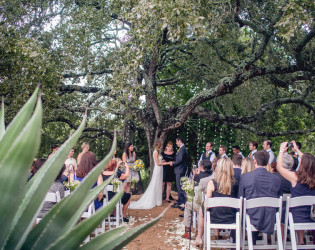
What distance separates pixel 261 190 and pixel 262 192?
3 centimetres

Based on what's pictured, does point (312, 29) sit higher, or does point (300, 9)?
point (312, 29)

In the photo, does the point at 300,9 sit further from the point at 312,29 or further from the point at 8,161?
the point at 8,161

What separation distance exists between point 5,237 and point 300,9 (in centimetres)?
553

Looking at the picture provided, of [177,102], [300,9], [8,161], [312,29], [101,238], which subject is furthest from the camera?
[177,102]

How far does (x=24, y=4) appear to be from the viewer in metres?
8.67

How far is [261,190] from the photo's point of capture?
4613mm

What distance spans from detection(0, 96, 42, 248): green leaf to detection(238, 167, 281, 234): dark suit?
4206mm

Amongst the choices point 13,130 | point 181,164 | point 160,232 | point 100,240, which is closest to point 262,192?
point 160,232

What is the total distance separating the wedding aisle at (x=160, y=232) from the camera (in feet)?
19.0

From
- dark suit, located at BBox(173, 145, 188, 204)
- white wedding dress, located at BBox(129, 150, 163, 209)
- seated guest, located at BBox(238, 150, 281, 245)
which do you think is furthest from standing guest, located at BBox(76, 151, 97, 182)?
white wedding dress, located at BBox(129, 150, 163, 209)

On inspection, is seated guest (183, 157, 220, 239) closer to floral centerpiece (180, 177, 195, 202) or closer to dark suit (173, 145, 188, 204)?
floral centerpiece (180, 177, 195, 202)

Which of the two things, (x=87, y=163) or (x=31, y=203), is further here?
(x=87, y=163)

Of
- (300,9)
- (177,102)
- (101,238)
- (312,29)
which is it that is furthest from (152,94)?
(101,238)

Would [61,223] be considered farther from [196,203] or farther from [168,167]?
[168,167]
